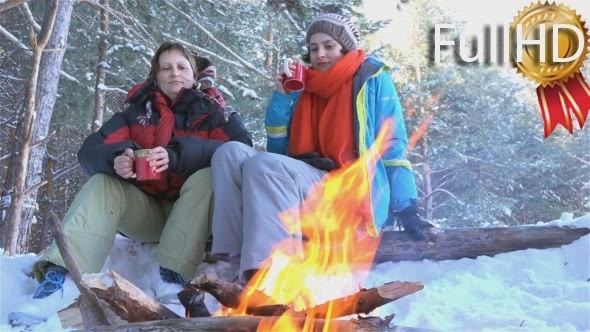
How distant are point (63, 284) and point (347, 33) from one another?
2174mm

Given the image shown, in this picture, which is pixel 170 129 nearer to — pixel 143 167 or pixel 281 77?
pixel 143 167

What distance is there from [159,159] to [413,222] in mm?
1560

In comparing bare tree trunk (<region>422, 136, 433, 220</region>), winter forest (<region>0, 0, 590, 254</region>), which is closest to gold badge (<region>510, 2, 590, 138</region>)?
winter forest (<region>0, 0, 590, 254</region>)

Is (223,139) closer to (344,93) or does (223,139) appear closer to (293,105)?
(293,105)

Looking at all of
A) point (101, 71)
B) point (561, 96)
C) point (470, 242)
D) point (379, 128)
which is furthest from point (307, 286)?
point (101, 71)

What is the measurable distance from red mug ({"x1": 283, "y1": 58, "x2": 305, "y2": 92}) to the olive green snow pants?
692 millimetres

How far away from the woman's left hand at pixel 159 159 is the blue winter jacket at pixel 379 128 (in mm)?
794

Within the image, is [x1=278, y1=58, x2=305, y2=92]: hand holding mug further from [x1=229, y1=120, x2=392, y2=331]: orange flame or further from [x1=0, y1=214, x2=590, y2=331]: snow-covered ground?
[x1=0, y1=214, x2=590, y2=331]: snow-covered ground

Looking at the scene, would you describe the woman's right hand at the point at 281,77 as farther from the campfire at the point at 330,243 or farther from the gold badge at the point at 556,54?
A: the gold badge at the point at 556,54

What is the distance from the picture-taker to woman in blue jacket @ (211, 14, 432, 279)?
267 centimetres

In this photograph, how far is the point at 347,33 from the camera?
3477mm

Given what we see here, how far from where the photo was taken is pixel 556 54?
19.1ft

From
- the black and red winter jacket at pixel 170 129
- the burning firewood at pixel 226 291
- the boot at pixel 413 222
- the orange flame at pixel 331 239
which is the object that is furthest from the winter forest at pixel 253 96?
the boot at pixel 413 222

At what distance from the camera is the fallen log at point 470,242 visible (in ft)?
11.4
